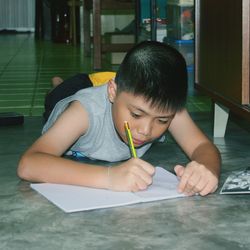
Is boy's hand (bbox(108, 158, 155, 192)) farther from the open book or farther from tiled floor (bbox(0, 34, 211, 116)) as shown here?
tiled floor (bbox(0, 34, 211, 116))

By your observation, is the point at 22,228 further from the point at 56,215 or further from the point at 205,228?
the point at 205,228

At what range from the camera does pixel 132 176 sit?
3.70 feet

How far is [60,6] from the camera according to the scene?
24.3 ft

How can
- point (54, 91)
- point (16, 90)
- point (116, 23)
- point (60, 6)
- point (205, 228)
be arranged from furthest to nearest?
1. point (60, 6)
2. point (116, 23)
3. point (16, 90)
4. point (54, 91)
5. point (205, 228)

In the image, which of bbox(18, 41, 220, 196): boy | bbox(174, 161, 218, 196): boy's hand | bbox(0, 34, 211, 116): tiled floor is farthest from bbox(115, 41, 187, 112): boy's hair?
bbox(0, 34, 211, 116): tiled floor

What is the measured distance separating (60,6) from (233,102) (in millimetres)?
6050

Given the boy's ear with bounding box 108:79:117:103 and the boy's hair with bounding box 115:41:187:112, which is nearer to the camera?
the boy's hair with bounding box 115:41:187:112

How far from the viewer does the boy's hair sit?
1193 mm

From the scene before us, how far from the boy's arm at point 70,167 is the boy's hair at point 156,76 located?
0.14m

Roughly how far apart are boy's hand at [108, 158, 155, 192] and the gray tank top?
23 cm

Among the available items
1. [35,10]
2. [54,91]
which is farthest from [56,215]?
[35,10]

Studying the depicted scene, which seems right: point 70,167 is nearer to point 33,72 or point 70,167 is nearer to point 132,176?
point 132,176

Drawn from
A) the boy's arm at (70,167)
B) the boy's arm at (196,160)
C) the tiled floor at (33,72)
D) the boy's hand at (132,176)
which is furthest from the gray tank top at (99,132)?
the tiled floor at (33,72)

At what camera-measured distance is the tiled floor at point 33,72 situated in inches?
105
